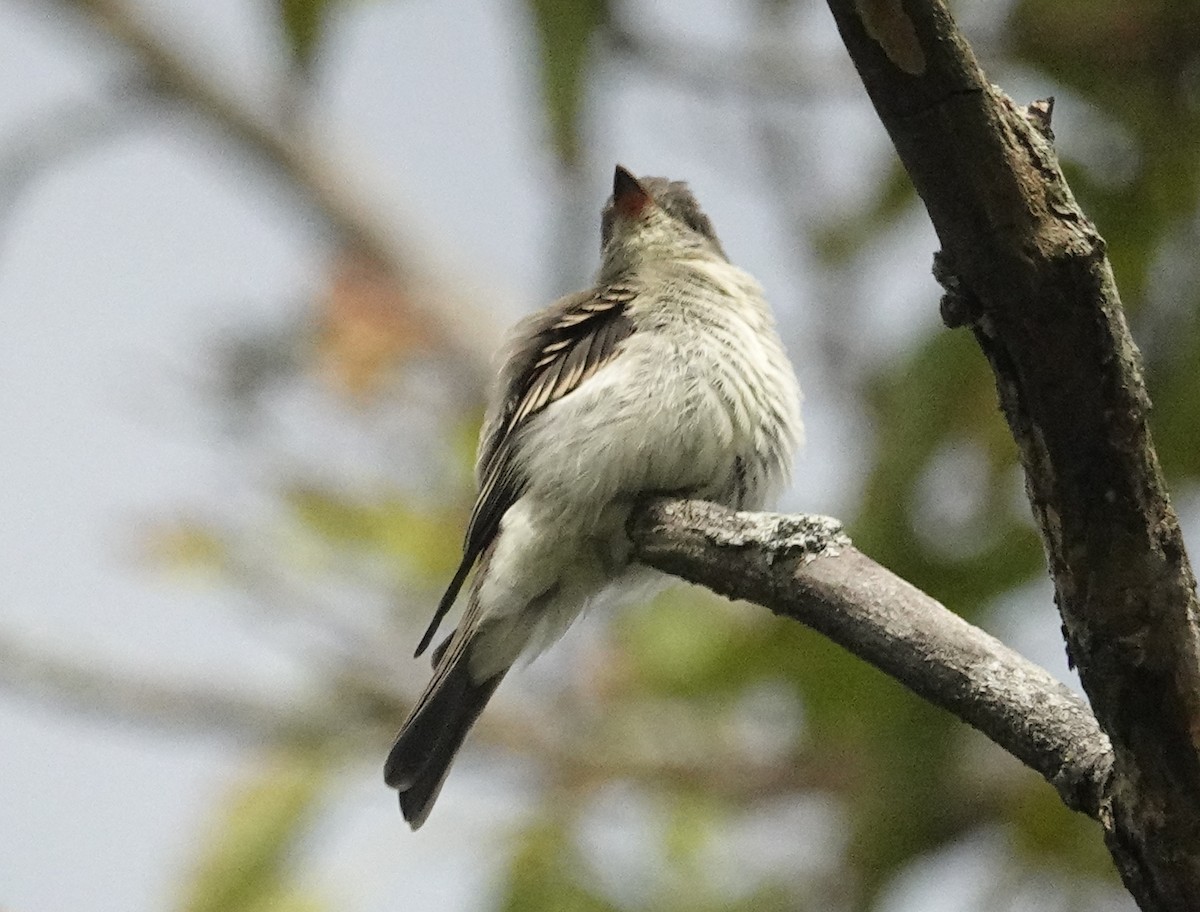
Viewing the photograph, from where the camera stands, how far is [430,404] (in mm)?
5617

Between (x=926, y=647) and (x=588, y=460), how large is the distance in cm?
133

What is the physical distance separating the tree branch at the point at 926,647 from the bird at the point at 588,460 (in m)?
0.98

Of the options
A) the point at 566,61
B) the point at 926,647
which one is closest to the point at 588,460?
the point at 566,61

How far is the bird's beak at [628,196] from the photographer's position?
383 centimetres

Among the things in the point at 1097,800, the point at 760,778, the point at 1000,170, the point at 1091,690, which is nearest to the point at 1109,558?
the point at 1091,690

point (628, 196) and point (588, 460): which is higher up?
point (628, 196)

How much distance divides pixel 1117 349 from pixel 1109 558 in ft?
0.71

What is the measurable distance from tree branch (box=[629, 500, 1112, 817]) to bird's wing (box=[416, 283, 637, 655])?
123cm

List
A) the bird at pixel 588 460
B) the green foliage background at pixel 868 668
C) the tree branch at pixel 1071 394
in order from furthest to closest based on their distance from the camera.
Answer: the bird at pixel 588 460 → the green foliage background at pixel 868 668 → the tree branch at pixel 1071 394

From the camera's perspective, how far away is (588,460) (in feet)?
9.72

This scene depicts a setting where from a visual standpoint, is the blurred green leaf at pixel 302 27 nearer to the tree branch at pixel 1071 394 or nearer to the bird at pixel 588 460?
the bird at pixel 588 460

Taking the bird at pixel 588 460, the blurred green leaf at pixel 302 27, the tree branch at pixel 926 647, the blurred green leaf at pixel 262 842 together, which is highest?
the blurred green leaf at pixel 302 27

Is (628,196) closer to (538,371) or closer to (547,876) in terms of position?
(538,371)

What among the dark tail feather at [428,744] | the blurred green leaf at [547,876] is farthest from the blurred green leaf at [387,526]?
the dark tail feather at [428,744]
